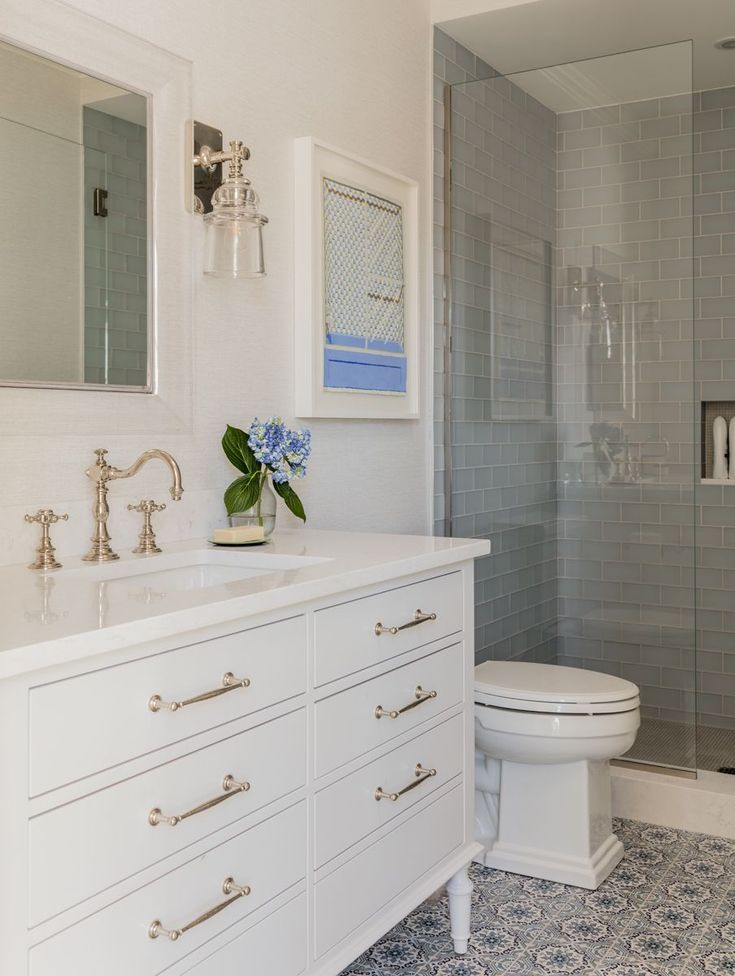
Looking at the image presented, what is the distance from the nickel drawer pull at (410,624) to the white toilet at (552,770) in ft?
2.28

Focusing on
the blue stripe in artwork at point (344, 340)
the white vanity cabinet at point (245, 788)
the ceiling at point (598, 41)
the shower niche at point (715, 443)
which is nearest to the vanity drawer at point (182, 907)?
the white vanity cabinet at point (245, 788)

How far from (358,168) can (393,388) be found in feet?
2.00

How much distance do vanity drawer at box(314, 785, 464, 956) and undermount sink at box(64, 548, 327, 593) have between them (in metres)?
0.53

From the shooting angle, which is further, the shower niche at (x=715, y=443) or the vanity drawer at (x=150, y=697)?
the shower niche at (x=715, y=443)

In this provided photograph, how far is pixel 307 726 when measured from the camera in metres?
1.57

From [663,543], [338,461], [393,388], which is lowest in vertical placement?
[663,543]

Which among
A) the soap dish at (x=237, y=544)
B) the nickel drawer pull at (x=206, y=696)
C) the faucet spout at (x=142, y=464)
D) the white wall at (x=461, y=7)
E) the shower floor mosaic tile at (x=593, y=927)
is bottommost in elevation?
the shower floor mosaic tile at (x=593, y=927)

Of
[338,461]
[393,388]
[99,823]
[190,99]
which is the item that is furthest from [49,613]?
[393,388]

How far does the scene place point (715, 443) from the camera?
3.82 m

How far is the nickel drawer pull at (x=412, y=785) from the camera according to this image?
177cm

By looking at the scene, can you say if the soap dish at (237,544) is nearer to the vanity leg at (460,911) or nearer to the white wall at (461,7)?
the vanity leg at (460,911)

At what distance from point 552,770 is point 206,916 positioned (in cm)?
136

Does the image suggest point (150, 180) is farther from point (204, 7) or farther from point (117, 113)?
point (204, 7)

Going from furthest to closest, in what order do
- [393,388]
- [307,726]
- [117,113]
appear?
[393,388]
[117,113]
[307,726]
